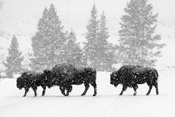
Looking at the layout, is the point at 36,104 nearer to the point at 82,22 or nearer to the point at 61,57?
the point at 61,57

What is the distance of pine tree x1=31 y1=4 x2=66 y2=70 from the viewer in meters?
45.4

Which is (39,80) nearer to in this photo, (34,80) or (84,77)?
(34,80)

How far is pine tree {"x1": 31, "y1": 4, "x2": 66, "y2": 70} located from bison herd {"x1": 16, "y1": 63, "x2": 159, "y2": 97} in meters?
26.3

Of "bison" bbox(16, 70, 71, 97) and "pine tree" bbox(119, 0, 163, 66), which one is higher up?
"pine tree" bbox(119, 0, 163, 66)

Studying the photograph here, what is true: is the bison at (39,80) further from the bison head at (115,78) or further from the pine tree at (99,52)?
the pine tree at (99,52)

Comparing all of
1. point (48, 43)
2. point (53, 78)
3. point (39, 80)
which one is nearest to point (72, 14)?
point (48, 43)

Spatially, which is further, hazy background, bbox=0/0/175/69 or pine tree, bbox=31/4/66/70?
hazy background, bbox=0/0/175/69

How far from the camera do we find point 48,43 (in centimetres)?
4622

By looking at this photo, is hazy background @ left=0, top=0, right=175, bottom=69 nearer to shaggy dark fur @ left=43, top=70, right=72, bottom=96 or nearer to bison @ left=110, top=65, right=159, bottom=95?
shaggy dark fur @ left=43, top=70, right=72, bottom=96

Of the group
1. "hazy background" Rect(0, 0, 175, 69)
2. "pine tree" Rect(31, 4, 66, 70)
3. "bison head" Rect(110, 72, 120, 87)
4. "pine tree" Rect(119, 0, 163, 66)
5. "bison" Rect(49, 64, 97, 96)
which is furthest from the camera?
"hazy background" Rect(0, 0, 175, 69)

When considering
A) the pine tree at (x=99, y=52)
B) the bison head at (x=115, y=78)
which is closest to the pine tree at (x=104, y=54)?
the pine tree at (x=99, y=52)

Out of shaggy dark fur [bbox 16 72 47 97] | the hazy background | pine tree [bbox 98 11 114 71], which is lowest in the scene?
shaggy dark fur [bbox 16 72 47 97]

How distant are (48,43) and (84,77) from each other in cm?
2932

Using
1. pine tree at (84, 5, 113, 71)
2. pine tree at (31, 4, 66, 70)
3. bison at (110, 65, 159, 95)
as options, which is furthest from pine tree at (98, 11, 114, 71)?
bison at (110, 65, 159, 95)
